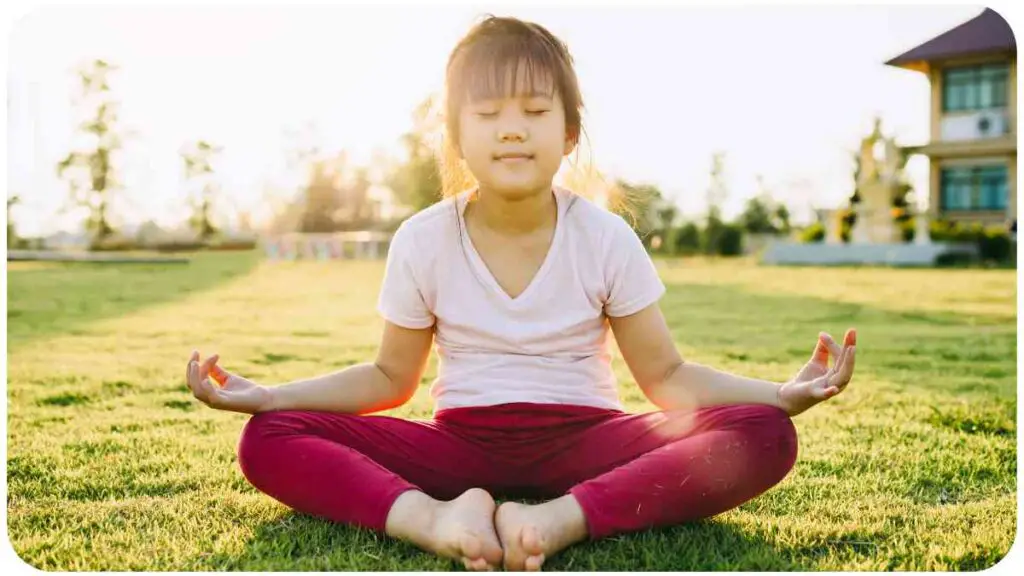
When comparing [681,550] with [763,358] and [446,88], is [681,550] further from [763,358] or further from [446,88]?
[763,358]

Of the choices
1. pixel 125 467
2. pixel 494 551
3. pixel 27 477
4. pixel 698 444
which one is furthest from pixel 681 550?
pixel 27 477

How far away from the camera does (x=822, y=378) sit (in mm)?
2027

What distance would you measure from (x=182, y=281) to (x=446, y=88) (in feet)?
35.0

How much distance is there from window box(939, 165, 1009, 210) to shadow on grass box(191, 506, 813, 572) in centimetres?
2477

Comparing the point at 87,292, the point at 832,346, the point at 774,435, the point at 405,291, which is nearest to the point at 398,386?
the point at 405,291

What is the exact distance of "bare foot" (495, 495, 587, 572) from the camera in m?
1.72

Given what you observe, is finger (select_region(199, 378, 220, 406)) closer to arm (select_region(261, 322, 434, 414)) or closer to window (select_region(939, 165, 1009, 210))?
arm (select_region(261, 322, 434, 414))

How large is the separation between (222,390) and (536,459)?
68 centimetres

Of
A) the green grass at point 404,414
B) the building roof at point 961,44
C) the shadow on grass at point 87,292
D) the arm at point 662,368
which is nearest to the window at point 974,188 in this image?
the building roof at point 961,44

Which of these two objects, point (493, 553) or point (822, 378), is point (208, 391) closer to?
point (493, 553)

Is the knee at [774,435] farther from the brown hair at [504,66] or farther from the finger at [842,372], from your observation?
the brown hair at [504,66]

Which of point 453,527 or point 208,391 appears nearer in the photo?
point 453,527

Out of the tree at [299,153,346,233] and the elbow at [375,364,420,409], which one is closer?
the elbow at [375,364,420,409]

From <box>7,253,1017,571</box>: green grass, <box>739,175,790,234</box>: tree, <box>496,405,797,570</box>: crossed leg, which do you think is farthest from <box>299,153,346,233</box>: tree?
<box>496,405,797,570</box>: crossed leg
